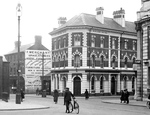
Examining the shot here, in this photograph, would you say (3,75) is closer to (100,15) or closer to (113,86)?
(113,86)

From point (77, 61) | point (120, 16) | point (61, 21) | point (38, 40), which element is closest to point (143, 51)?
point (77, 61)

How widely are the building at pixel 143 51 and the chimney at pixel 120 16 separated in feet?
67.2

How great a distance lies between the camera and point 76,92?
1950 inches

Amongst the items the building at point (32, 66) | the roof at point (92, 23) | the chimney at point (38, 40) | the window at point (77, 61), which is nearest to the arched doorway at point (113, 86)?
the window at point (77, 61)

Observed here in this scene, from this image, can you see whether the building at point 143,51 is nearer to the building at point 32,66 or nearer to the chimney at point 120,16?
the chimney at point 120,16

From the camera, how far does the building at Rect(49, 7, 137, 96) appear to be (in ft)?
162

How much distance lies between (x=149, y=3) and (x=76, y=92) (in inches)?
826

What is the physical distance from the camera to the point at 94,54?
50.6 m

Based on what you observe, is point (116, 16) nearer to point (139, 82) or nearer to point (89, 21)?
point (89, 21)

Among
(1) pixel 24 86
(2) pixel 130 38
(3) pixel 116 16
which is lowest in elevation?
(1) pixel 24 86

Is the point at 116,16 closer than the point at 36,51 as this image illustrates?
Yes

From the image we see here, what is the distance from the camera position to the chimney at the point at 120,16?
183 feet

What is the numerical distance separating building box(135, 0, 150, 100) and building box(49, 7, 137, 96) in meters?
15.2

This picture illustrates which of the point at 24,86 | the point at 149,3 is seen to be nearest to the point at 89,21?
the point at 149,3
